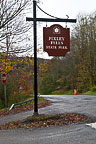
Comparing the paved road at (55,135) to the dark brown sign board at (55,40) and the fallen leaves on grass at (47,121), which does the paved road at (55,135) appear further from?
the dark brown sign board at (55,40)

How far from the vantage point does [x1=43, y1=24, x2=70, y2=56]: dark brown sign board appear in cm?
1044

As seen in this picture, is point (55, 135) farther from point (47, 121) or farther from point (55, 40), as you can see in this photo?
point (55, 40)

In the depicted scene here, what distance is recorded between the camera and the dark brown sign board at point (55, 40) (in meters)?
10.4

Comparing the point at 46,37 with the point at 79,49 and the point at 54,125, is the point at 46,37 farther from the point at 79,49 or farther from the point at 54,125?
the point at 79,49

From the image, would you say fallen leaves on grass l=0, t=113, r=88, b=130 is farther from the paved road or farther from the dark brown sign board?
the dark brown sign board

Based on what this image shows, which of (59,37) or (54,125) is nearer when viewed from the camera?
(54,125)

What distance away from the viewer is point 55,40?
34.4ft

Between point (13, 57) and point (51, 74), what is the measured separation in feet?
149

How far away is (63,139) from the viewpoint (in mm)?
6887

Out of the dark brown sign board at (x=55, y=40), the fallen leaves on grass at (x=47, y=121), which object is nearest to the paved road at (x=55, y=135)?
the fallen leaves on grass at (x=47, y=121)

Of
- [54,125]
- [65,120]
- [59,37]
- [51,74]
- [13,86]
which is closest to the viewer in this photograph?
[54,125]

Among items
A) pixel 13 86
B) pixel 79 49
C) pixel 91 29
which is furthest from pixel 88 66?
pixel 13 86

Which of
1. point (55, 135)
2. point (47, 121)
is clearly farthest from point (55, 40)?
point (55, 135)

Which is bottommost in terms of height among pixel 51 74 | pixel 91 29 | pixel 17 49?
pixel 51 74
